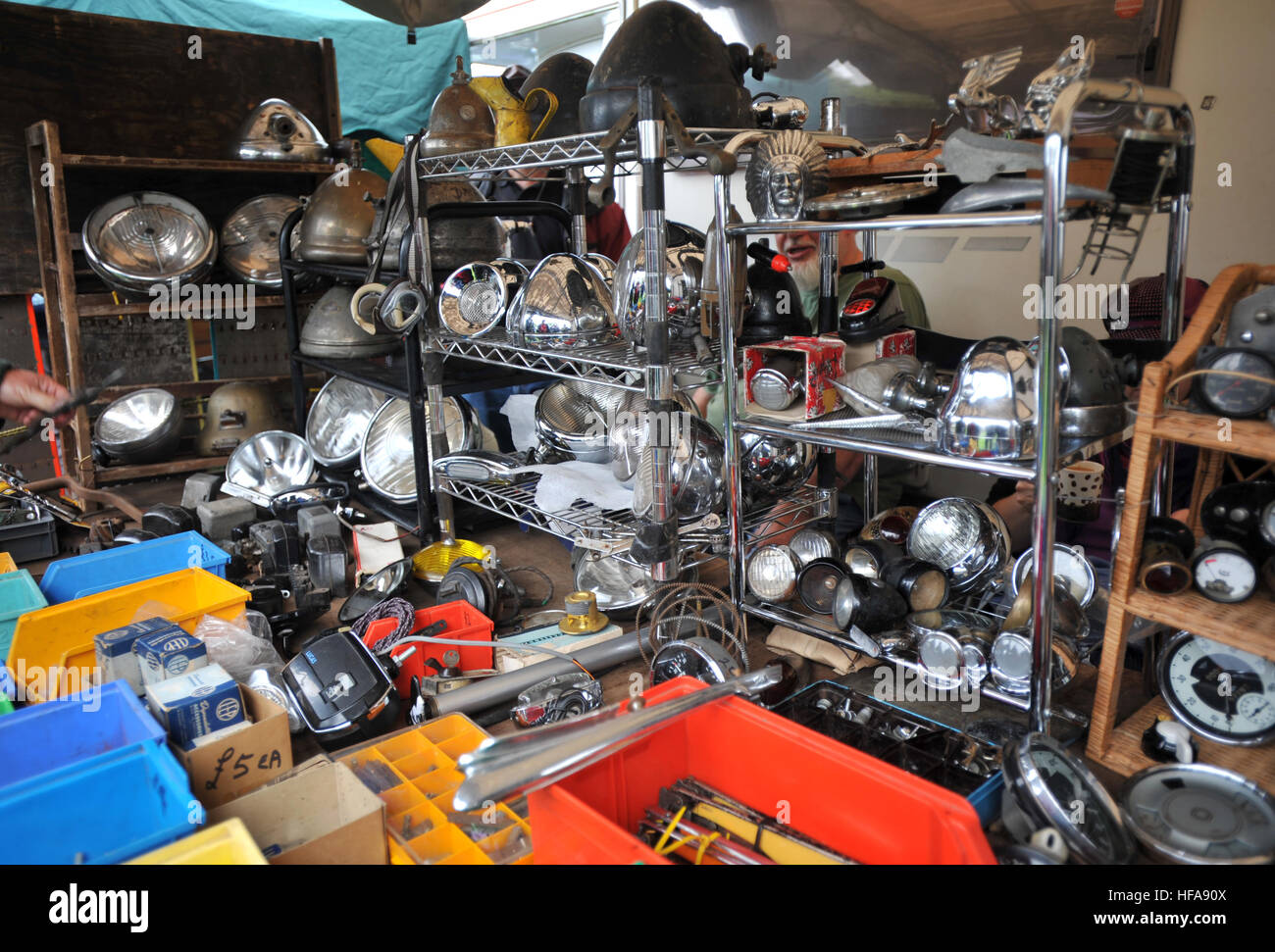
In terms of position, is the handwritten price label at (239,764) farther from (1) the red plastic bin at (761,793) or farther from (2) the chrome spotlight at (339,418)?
(2) the chrome spotlight at (339,418)

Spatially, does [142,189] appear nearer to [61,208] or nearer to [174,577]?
[61,208]

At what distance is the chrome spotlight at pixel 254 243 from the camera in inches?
154

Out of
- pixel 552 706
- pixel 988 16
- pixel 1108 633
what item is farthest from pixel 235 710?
pixel 988 16

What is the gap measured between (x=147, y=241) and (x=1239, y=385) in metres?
3.82

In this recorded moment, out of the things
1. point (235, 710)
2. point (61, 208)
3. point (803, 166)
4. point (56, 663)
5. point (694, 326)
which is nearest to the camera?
point (235, 710)

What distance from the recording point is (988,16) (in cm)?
319

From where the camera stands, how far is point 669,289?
212cm

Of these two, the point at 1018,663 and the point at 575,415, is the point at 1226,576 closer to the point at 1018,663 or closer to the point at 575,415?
the point at 1018,663

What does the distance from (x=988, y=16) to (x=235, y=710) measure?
3.25 metres

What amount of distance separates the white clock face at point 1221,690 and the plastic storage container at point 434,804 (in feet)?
4.04

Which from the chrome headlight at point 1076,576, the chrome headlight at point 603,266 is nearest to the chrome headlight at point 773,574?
the chrome headlight at point 1076,576

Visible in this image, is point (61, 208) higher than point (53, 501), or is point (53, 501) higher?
point (61, 208)

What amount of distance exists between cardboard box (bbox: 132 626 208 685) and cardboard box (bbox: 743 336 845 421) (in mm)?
1237

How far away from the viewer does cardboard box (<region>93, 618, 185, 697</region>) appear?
5.66 ft
